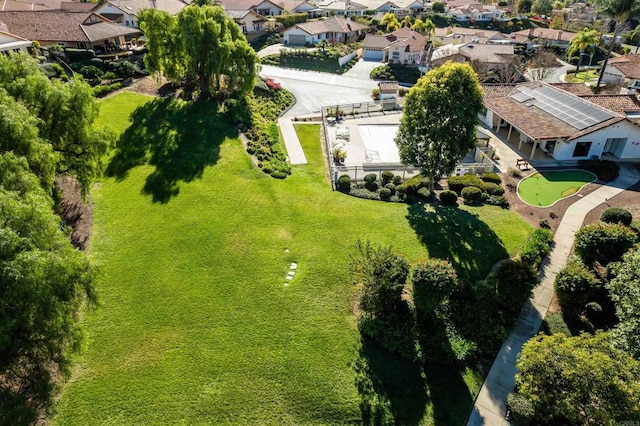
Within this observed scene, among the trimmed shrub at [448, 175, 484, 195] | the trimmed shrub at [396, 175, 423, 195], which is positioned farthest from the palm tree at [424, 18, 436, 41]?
the trimmed shrub at [396, 175, 423, 195]

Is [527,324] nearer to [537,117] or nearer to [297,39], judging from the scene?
[537,117]

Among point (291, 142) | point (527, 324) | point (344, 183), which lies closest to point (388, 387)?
point (527, 324)

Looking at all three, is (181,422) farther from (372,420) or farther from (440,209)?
(440,209)

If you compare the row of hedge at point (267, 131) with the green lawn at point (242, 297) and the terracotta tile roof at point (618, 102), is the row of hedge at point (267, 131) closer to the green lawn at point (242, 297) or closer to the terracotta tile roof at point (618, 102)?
the green lawn at point (242, 297)

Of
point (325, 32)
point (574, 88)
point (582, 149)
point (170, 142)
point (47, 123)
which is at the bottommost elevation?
point (582, 149)

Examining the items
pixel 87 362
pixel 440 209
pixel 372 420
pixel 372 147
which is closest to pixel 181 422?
pixel 87 362
